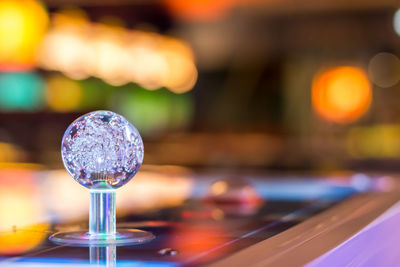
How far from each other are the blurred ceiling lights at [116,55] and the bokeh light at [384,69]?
2078 millimetres

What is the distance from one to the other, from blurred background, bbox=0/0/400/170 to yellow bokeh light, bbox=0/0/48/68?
52 cm

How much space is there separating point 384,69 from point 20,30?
403cm

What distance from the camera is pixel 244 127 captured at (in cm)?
869

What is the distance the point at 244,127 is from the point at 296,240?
25.6 ft

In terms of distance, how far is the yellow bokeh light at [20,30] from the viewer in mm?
5961

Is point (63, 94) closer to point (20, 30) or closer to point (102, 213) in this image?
point (20, 30)

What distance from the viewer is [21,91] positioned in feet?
24.5

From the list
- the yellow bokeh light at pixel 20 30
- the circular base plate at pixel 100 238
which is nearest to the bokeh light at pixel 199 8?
the yellow bokeh light at pixel 20 30

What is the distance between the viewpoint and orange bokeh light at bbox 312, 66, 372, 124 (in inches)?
328

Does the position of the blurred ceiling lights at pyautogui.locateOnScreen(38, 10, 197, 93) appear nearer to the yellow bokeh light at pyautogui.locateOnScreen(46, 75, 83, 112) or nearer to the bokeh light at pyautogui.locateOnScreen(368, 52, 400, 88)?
the yellow bokeh light at pyautogui.locateOnScreen(46, 75, 83, 112)

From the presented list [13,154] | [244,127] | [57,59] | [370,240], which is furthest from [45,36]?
[370,240]

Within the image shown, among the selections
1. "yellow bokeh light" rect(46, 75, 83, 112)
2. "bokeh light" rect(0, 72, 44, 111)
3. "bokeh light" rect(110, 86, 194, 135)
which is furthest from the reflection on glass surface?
"bokeh light" rect(110, 86, 194, 135)

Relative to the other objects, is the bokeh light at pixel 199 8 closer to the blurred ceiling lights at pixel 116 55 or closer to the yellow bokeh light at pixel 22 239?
the blurred ceiling lights at pixel 116 55

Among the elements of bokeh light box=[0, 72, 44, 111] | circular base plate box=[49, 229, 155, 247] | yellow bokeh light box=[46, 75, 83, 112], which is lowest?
circular base plate box=[49, 229, 155, 247]
